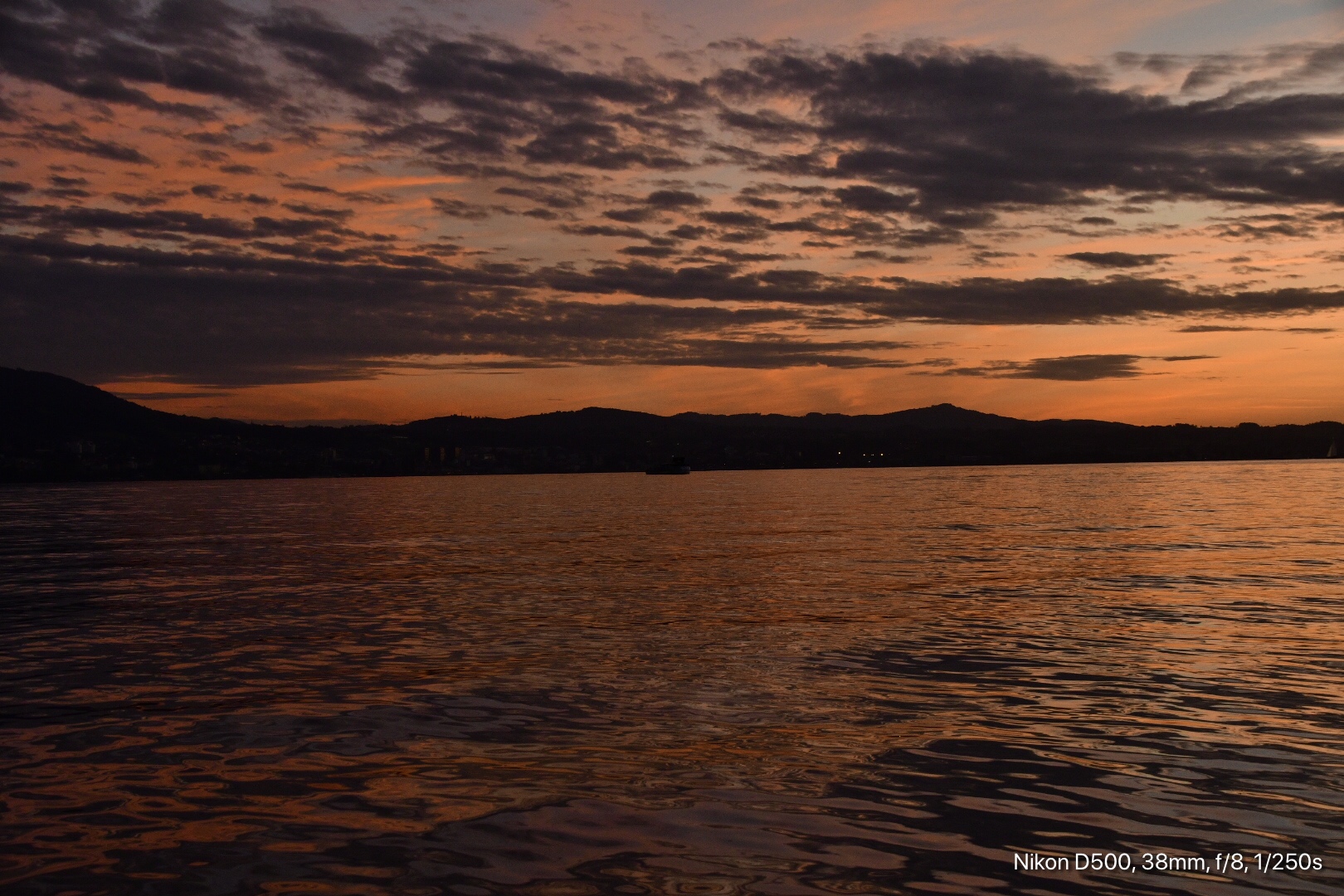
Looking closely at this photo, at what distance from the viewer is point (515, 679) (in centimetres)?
1756

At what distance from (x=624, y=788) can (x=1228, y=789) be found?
6458mm

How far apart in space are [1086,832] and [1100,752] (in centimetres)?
306

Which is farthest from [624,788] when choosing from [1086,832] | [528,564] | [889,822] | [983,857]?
[528,564]

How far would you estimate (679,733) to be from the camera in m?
13.7

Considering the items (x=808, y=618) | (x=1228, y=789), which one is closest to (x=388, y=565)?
(x=808, y=618)

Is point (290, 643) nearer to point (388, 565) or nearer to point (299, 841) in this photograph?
point (299, 841)

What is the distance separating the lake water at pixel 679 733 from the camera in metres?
9.14

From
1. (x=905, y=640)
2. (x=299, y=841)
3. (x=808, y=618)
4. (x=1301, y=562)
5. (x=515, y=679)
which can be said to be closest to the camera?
(x=299, y=841)

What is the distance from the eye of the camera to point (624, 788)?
36.8ft

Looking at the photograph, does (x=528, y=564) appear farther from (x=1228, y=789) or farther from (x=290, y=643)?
(x=1228, y=789)

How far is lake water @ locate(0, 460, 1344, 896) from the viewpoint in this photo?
9.14 meters

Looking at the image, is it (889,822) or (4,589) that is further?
(4,589)

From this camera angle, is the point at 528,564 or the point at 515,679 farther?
the point at 528,564

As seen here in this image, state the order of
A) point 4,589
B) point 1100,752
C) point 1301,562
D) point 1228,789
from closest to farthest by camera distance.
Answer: point 1228,789, point 1100,752, point 4,589, point 1301,562
